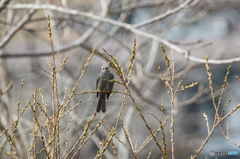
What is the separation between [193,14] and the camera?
662cm

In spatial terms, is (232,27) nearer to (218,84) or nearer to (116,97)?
(218,84)

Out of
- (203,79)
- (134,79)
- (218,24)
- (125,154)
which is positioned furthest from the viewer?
(218,24)

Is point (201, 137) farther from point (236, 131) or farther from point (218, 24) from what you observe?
point (218, 24)

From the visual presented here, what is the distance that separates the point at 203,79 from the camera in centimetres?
1053

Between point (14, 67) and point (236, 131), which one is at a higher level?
point (14, 67)

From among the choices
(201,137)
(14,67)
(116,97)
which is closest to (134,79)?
(116,97)

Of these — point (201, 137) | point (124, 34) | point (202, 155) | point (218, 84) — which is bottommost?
point (202, 155)

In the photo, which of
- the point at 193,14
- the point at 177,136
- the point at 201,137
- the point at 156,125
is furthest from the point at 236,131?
the point at 193,14

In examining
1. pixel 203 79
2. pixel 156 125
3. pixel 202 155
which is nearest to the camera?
pixel 202 155

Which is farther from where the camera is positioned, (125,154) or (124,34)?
(124,34)

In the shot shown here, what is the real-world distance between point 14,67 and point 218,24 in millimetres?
8817

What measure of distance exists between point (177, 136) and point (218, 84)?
8.66ft

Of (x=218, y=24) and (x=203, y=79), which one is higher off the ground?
(x=218, y=24)

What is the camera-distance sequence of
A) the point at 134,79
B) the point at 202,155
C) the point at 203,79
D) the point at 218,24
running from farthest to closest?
the point at 218,24 < the point at 203,79 < the point at 202,155 < the point at 134,79
